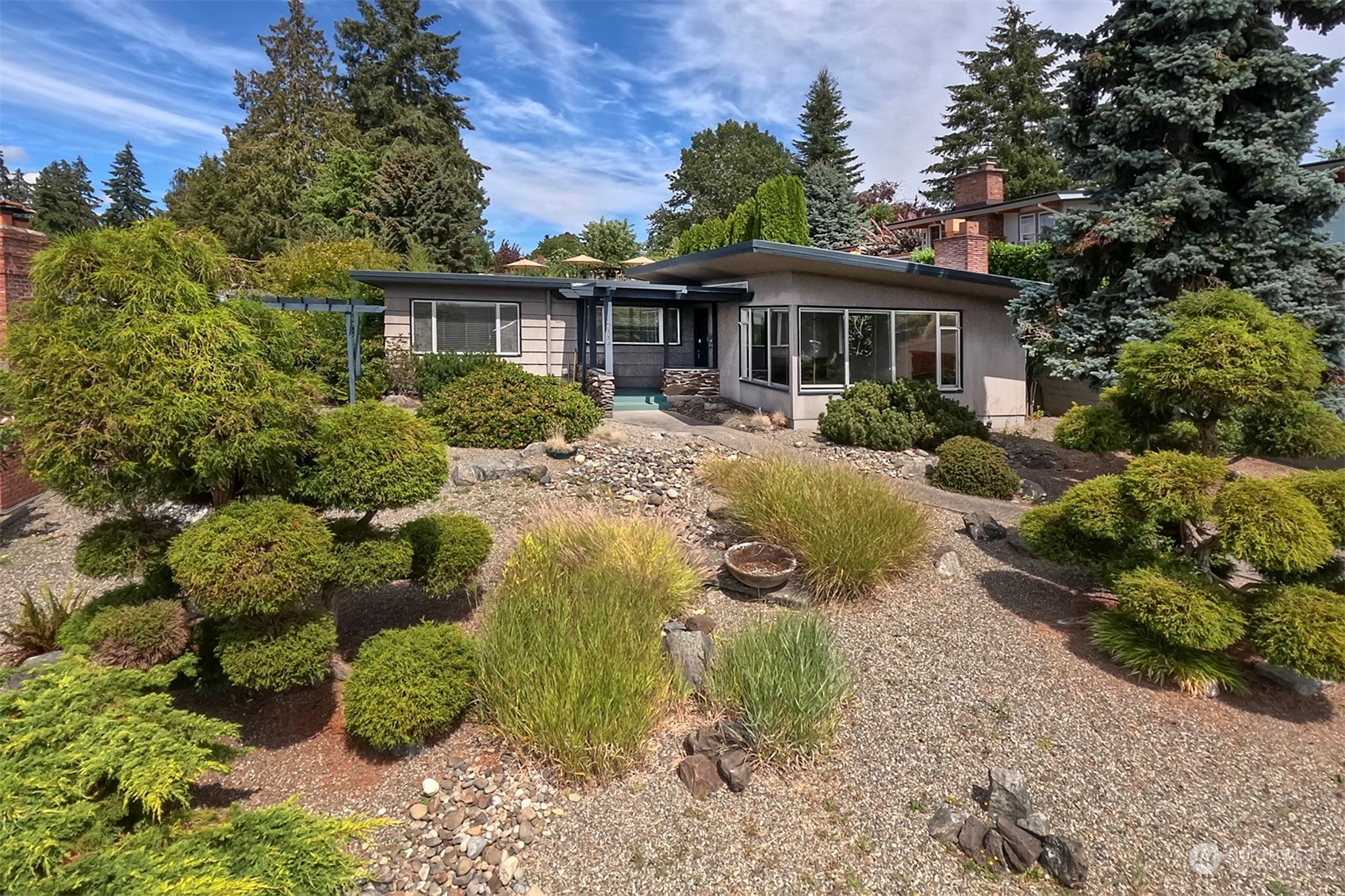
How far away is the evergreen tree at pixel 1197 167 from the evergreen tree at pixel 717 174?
38.0 m

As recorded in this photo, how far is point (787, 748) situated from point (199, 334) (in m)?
4.14

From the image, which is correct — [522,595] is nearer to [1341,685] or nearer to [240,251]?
[1341,685]

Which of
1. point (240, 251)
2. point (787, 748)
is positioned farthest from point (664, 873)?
point (240, 251)

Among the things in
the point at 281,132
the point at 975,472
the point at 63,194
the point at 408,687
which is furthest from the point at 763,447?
the point at 63,194

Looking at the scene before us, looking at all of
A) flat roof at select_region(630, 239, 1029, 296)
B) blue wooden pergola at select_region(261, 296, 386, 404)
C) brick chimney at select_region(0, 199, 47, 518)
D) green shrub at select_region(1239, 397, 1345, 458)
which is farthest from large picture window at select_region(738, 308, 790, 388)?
brick chimney at select_region(0, 199, 47, 518)

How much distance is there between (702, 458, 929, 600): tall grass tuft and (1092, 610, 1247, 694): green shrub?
1844 millimetres

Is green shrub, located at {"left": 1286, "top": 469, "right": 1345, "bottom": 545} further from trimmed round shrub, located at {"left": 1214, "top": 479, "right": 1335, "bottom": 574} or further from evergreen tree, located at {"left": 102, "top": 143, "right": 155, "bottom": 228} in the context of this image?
evergreen tree, located at {"left": 102, "top": 143, "right": 155, "bottom": 228}

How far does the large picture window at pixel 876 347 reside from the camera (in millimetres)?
13852

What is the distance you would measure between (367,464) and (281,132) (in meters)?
37.4

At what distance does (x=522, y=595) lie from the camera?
532cm

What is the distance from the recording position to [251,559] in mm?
3834

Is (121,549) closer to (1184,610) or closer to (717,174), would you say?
(1184,610)

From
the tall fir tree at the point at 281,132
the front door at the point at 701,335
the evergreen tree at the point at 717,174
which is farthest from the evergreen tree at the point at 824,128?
the front door at the point at 701,335

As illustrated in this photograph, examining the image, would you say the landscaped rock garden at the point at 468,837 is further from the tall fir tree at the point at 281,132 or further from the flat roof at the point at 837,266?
the tall fir tree at the point at 281,132
